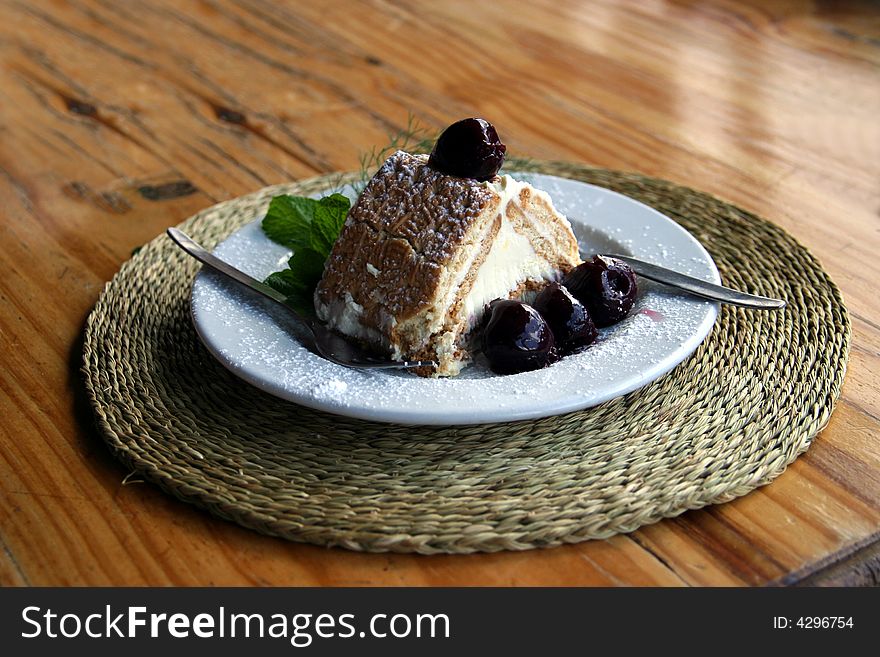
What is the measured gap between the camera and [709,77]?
2660 millimetres

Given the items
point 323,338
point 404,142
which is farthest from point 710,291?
point 404,142

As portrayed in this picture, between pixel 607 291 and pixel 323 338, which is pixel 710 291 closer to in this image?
pixel 607 291

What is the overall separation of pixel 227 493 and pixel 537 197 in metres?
0.63

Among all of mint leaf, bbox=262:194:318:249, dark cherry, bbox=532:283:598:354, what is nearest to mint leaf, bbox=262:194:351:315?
mint leaf, bbox=262:194:318:249

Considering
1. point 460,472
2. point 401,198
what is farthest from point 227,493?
point 401,198

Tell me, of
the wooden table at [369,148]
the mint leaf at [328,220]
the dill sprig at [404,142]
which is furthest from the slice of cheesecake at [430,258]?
the dill sprig at [404,142]

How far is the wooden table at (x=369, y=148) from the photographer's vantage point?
1171 mm

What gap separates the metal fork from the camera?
1415 millimetres

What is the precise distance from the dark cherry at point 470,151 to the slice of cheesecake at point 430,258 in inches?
0.6

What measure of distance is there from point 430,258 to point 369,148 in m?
0.95

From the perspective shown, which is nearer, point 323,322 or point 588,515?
point 588,515

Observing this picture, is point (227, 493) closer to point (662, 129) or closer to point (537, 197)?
point (537, 197)

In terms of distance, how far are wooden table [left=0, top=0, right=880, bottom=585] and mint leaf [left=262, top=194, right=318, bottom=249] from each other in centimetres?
35

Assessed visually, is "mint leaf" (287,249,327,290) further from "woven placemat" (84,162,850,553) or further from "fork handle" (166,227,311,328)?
"woven placemat" (84,162,850,553)
